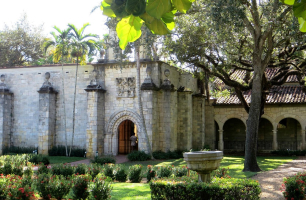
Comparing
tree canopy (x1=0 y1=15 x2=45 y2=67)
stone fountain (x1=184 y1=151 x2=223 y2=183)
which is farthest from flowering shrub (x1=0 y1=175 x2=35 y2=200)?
tree canopy (x1=0 y1=15 x2=45 y2=67)

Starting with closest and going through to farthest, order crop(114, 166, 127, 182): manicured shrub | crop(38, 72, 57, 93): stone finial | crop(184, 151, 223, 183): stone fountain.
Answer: crop(184, 151, 223, 183): stone fountain → crop(114, 166, 127, 182): manicured shrub → crop(38, 72, 57, 93): stone finial

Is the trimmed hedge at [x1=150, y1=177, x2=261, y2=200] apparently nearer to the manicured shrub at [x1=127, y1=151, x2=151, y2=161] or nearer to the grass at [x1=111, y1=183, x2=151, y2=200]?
the grass at [x1=111, y1=183, x2=151, y2=200]

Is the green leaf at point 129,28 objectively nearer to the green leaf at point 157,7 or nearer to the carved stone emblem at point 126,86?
the green leaf at point 157,7

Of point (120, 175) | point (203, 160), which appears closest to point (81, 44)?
point (120, 175)

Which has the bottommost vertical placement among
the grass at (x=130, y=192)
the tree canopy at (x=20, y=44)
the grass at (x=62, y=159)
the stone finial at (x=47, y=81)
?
the grass at (x=130, y=192)

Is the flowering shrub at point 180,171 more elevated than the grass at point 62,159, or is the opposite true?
the flowering shrub at point 180,171

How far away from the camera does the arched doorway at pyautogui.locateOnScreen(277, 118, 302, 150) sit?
29688 mm

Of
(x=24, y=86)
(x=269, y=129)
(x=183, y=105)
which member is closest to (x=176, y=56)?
(x=183, y=105)

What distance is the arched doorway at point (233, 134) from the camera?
31.3 m

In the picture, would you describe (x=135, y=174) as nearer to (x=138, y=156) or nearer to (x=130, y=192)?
(x=130, y=192)

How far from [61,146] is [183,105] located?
847 centimetres

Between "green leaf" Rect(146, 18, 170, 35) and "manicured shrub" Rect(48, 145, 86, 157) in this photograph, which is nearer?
"green leaf" Rect(146, 18, 170, 35)

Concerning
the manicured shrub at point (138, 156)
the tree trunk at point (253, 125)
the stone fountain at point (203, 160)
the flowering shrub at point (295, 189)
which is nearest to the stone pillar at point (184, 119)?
the manicured shrub at point (138, 156)

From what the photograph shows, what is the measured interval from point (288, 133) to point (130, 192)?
2236 cm
